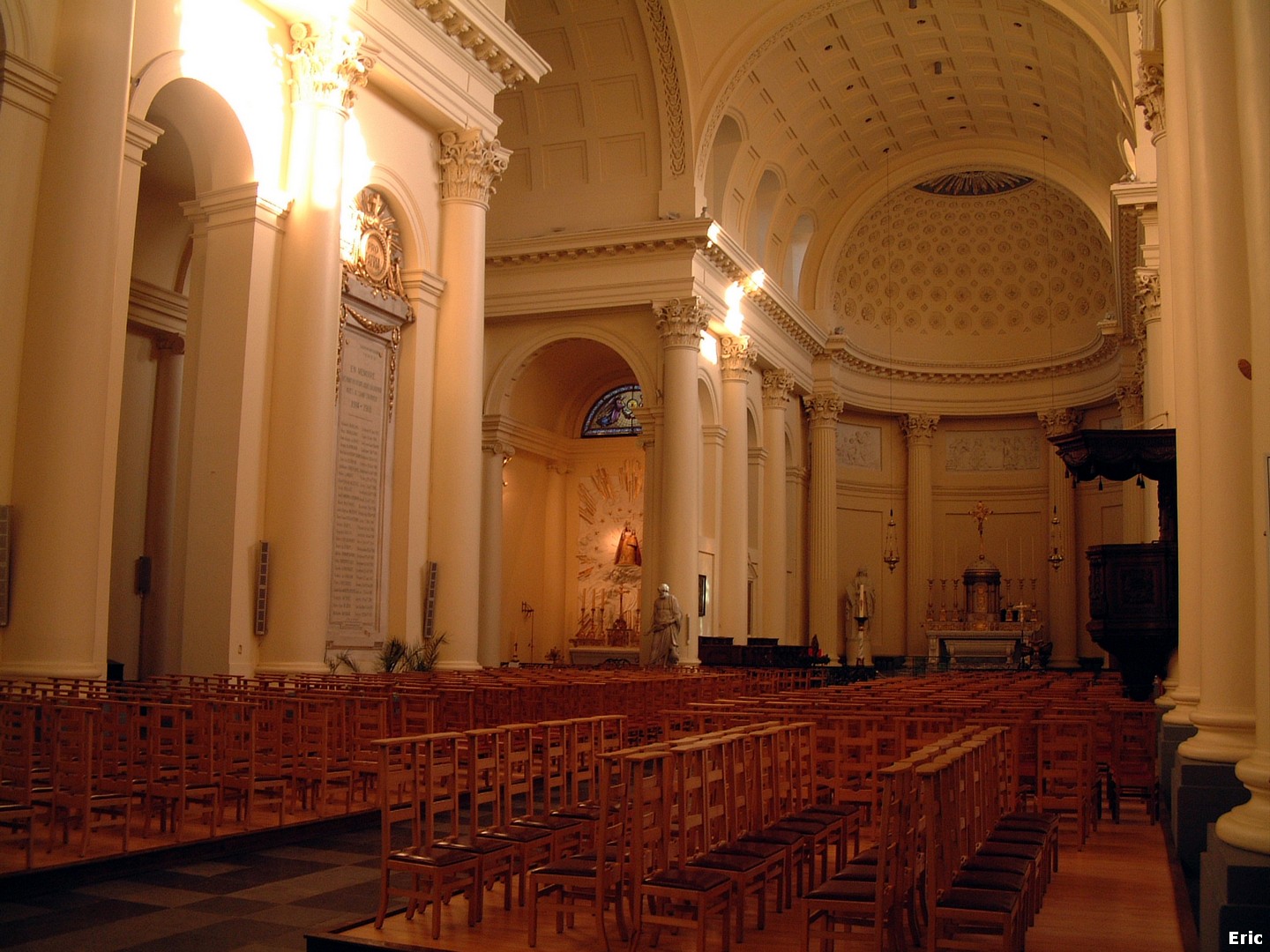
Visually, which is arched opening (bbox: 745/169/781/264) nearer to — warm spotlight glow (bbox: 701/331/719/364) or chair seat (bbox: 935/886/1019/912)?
warm spotlight glow (bbox: 701/331/719/364)

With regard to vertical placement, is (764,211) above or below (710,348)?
above

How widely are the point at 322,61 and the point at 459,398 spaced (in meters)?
4.86

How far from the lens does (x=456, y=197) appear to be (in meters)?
16.8

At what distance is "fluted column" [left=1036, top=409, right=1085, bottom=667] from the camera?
3212 centimetres

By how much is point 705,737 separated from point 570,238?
19.5m

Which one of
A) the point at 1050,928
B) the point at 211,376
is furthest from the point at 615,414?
the point at 1050,928

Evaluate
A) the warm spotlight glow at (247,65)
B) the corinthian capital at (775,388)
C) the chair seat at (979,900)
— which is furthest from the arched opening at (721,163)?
the chair seat at (979,900)

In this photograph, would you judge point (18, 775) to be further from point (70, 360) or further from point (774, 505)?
point (774, 505)

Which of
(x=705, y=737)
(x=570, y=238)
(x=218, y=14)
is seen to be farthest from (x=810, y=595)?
(x=705, y=737)

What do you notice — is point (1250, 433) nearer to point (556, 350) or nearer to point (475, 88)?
point (475, 88)

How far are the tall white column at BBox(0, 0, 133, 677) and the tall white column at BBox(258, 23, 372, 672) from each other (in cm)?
291

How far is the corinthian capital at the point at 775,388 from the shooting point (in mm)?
28797

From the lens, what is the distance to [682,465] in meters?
22.8

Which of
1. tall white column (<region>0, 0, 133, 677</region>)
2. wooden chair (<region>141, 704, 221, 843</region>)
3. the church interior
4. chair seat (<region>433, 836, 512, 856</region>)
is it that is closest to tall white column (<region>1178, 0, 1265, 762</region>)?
the church interior
